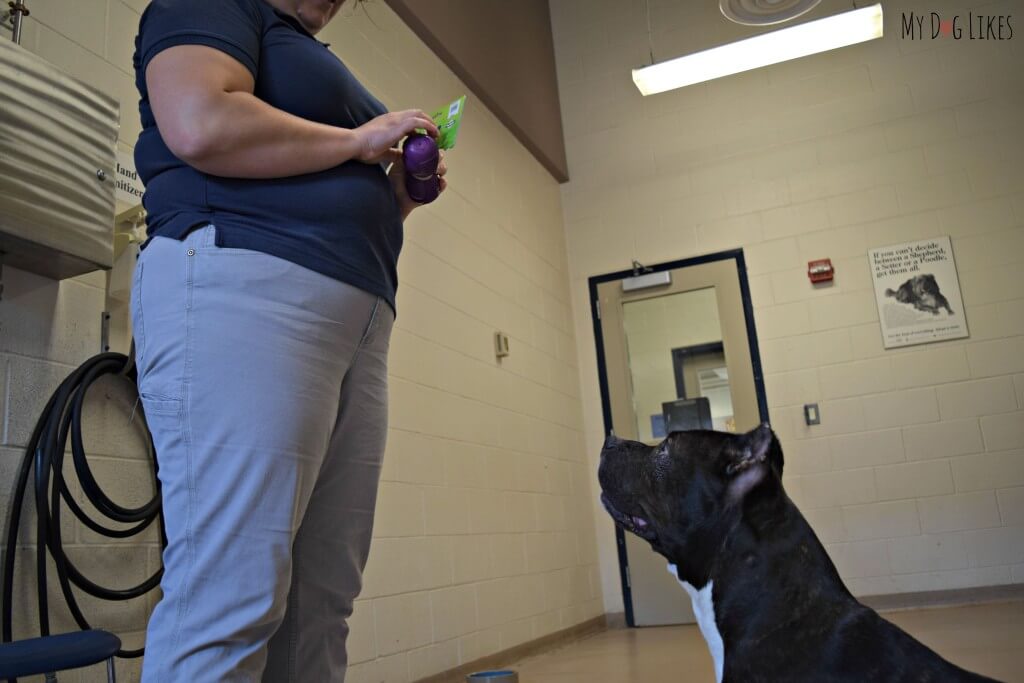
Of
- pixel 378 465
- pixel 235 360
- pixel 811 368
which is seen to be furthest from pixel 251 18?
pixel 811 368

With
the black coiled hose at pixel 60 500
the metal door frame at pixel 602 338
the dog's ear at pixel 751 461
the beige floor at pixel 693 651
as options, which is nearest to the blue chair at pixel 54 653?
the black coiled hose at pixel 60 500

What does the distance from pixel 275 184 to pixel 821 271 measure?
4596mm

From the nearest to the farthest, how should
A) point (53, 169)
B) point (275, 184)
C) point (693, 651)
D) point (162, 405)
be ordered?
point (162, 405)
point (275, 184)
point (53, 169)
point (693, 651)

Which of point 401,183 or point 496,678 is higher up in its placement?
point 401,183

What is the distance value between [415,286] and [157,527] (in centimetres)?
168

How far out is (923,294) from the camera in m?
4.98

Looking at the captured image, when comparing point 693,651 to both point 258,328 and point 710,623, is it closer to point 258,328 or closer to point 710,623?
point 710,623

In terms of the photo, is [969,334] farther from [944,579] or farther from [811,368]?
[944,579]

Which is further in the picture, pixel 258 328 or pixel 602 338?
pixel 602 338

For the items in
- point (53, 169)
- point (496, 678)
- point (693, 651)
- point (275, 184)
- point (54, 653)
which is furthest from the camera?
point (693, 651)

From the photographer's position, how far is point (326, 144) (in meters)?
1.19

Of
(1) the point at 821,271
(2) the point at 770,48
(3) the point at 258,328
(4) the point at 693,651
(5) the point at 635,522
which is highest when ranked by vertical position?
(2) the point at 770,48

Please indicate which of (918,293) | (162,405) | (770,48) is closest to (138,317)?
(162,405)

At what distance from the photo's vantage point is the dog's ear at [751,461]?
1508mm
